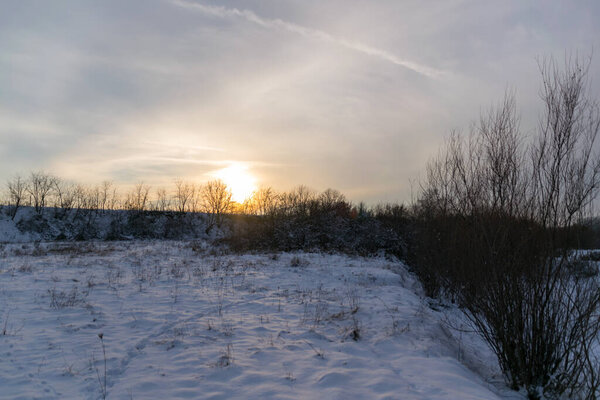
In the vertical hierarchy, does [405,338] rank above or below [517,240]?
below

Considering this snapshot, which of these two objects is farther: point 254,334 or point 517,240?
point 254,334

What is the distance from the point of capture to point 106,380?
416cm

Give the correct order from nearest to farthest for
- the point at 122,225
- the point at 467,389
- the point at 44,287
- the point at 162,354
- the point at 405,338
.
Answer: the point at 467,389 → the point at 162,354 → the point at 405,338 → the point at 44,287 → the point at 122,225

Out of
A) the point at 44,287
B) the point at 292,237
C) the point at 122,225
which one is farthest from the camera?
the point at 122,225

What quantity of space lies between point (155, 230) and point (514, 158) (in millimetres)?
48207

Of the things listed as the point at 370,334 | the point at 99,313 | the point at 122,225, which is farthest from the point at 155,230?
the point at 370,334

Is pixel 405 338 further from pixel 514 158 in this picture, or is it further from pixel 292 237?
pixel 292 237

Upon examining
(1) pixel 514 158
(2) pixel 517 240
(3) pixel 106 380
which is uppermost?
(1) pixel 514 158

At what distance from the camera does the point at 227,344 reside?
540cm

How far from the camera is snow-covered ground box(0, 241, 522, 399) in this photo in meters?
4.04

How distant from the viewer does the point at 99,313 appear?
6.82m

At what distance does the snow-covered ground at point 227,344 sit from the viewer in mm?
4039

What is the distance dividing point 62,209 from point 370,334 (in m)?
54.7

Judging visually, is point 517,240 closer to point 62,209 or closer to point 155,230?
point 155,230
